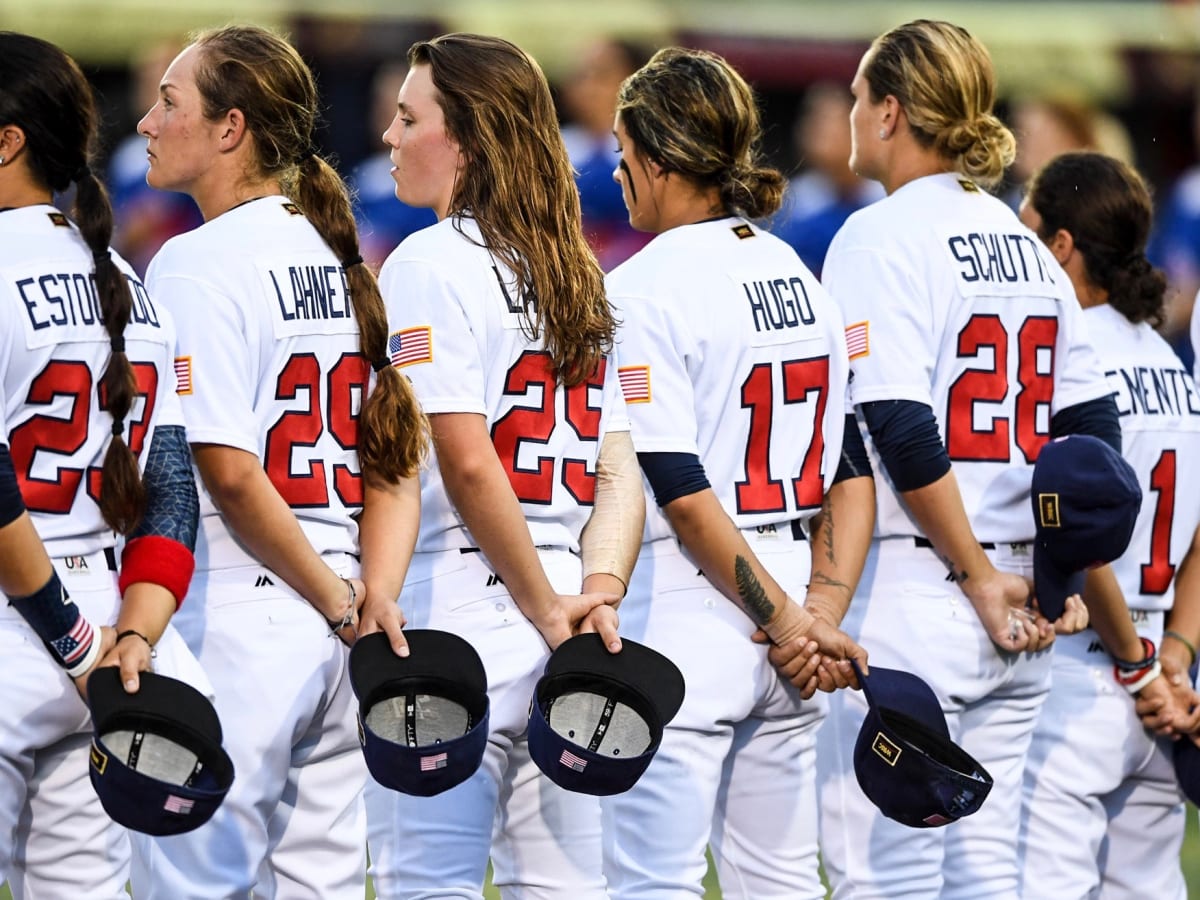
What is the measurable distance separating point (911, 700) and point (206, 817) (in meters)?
1.54

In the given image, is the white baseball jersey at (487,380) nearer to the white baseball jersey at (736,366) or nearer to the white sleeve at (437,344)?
the white sleeve at (437,344)

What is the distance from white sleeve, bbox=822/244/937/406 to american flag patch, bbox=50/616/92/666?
191 centimetres

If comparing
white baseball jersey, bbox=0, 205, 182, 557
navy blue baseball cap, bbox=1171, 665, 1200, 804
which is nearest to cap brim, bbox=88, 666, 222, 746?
white baseball jersey, bbox=0, 205, 182, 557

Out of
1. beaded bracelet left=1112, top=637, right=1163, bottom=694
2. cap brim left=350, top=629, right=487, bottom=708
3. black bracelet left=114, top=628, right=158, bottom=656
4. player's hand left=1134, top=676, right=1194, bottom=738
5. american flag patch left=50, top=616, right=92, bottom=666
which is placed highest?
american flag patch left=50, top=616, right=92, bottom=666

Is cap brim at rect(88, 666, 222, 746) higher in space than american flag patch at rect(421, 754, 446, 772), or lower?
higher

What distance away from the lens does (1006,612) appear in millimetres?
4148

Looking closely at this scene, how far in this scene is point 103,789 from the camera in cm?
295

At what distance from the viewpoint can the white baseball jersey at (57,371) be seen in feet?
10.0

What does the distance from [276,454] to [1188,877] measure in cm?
414

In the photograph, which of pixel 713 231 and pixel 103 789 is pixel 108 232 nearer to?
pixel 103 789

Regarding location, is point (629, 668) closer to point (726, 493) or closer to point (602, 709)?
point (602, 709)

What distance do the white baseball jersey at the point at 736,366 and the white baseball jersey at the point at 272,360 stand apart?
25.2 inches

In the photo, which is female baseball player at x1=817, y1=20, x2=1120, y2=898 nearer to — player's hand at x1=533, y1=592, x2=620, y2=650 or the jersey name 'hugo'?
the jersey name 'hugo'

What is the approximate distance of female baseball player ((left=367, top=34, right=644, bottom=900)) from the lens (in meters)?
3.47
